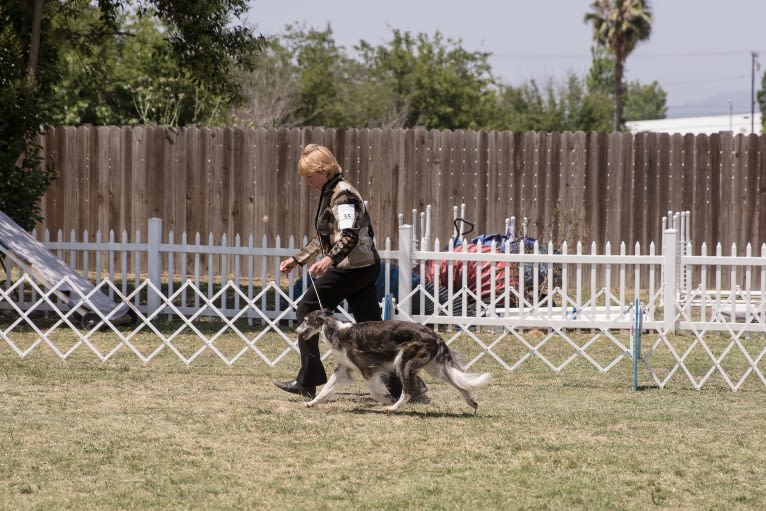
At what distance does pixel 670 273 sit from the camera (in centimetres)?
1155

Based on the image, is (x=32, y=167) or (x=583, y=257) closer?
(x=583, y=257)

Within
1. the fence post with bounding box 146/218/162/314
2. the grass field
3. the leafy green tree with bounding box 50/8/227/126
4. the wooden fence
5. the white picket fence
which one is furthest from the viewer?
the leafy green tree with bounding box 50/8/227/126

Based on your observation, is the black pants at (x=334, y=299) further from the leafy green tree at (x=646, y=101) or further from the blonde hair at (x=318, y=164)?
the leafy green tree at (x=646, y=101)

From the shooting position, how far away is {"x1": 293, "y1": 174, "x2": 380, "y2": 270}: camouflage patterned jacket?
26.9 ft

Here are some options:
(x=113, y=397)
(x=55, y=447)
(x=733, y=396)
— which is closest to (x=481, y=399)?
(x=733, y=396)

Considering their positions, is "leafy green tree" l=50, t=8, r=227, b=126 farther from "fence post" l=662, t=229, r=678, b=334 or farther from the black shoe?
the black shoe

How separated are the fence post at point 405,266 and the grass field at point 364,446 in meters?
1.95

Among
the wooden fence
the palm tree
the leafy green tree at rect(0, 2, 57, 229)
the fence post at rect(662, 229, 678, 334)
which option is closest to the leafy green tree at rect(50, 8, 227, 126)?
the wooden fence

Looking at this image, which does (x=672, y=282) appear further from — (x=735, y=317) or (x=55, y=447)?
(x=55, y=447)

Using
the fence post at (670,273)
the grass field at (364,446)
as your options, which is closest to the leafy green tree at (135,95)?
the fence post at (670,273)

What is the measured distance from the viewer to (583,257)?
11.2m

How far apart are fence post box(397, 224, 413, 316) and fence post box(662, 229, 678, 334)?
2448 millimetres

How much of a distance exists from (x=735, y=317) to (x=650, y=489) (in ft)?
22.7

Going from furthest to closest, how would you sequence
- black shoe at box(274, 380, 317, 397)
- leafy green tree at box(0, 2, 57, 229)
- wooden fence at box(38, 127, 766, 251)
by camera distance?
wooden fence at box(38, 127, 766, 251), leafy green tree at box(0, 2, 57, 229), black shoe at box(274, 380, 317, 397)
